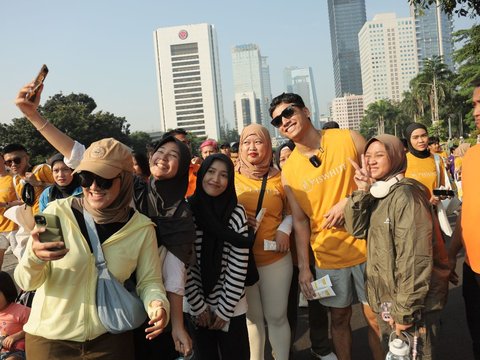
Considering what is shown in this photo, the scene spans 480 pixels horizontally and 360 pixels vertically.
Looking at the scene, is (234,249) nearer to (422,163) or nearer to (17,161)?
(422,163)

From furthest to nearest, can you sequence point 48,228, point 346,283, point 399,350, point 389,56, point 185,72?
point 389,56 < point 185,72 < point 346,283 < point 399,350 < point 48,228

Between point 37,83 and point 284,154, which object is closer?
point 37,83

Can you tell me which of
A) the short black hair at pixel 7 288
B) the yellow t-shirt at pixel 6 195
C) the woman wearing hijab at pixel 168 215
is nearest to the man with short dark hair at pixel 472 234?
the woman wearing hijab at pixel 168 215

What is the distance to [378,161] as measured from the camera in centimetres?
285

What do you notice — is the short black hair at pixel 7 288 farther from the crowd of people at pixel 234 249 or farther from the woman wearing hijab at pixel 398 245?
the woman wearing hijab at pixel 398 245

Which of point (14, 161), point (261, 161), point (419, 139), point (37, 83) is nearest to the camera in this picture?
point (37, 83)

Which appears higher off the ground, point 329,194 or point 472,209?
point 329,194

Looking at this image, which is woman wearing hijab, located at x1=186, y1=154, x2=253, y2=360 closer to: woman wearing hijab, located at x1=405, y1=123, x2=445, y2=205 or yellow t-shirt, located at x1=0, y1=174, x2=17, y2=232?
woman wearing hijab, located at x1=405, y1=123, x2=445, y2=205

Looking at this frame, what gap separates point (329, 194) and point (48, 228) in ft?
6.91

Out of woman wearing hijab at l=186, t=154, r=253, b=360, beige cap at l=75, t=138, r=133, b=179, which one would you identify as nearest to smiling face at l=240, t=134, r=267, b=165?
woman wearing hijab at l=186, t=154, r=253, b=360

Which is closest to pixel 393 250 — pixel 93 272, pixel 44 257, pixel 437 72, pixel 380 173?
pixel 380 173

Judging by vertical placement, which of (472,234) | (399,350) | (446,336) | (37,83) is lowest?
(446,336)

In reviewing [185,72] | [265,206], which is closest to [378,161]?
[265,206]

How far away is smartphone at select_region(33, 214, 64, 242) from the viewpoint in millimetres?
1889
